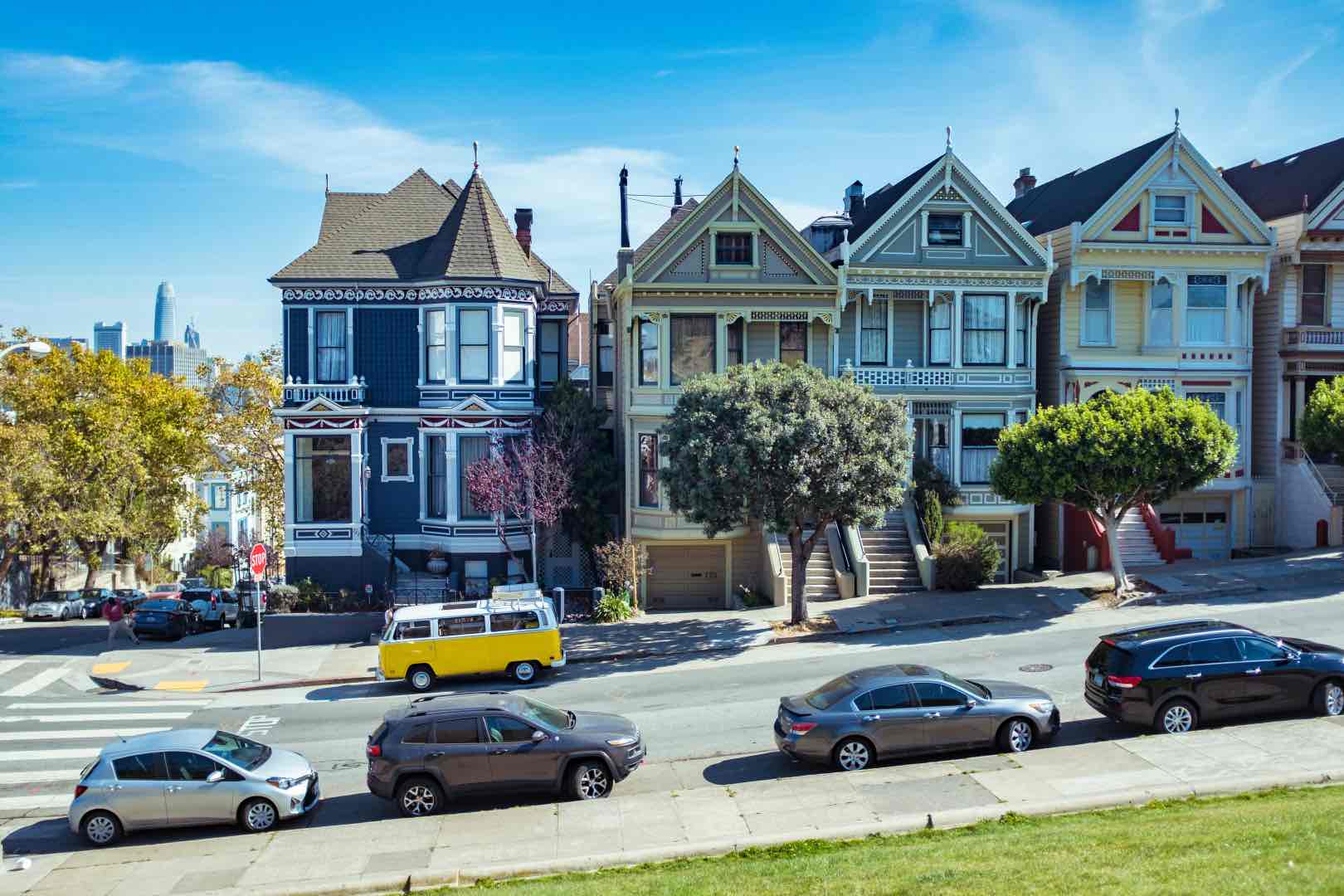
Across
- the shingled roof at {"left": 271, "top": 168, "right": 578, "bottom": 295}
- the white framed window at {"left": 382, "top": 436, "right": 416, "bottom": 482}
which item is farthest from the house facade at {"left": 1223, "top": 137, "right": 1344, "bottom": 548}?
the white framed window at {"left": 382, "top": 436, "right": 416, "bottom": 482}

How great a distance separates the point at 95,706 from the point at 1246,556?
3073cm

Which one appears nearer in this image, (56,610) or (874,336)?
(874,336)

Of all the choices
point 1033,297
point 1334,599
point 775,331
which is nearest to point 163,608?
point 775,331

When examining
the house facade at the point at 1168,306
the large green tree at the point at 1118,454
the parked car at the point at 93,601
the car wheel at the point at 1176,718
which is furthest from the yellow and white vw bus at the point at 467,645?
the parked car at the point at 93,601

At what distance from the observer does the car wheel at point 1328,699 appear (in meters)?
16.4

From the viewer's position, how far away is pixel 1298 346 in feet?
108

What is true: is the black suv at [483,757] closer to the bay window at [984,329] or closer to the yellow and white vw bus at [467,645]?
the yellow and white vw bus at [467,645]

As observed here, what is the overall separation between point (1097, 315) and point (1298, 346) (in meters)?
6.10

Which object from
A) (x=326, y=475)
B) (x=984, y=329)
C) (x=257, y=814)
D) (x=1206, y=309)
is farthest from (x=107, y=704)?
(x=1206, y=309)

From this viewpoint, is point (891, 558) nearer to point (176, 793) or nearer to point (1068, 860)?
point (1068, 860)

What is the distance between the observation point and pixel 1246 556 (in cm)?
3250

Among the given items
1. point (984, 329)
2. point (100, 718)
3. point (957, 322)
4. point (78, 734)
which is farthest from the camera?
point (984, 329)

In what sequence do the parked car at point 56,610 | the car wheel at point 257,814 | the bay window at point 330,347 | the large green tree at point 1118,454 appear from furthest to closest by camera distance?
the parked car at point 56,610, the bay window at point 330,347, the large green tree at point 1118,454, the car wheel at point 257,814

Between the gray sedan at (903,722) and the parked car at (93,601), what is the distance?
34.2 meters
